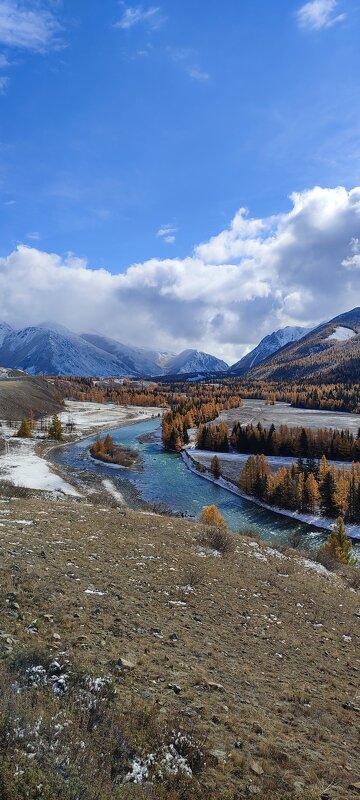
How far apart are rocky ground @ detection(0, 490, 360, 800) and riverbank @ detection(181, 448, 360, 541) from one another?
4564cm

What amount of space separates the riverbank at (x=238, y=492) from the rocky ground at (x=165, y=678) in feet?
150

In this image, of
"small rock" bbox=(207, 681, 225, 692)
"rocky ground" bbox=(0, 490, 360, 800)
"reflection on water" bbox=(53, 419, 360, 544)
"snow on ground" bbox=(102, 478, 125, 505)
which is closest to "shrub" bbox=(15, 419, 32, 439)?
"reflection on water" bbox=(53, 419, 360, 544)

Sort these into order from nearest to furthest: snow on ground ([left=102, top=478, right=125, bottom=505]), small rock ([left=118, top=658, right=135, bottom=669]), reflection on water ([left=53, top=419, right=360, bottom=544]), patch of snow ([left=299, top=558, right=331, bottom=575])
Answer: small rock ([left=118, top=658, right=135, bottom=669])
patch of snow ([left=299, top=558, right=331, bottom=575])
reflection on water ([left=53, top=419, right=360, bottom=544])
snow on ground ([left=102, top=478, right=125, bottom=505])

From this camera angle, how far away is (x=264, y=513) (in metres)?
67.8

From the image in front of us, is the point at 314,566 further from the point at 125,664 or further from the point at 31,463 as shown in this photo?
the point at 31,463

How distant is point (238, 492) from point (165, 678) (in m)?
71.6

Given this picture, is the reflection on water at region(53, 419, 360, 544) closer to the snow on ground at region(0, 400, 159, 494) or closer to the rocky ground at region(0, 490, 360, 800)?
the snow on ground at region(0, 400, 159, 494)

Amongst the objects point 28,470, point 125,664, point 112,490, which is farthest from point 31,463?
point 125,664

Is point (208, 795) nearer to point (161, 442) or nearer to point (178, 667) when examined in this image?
point (178, 667)

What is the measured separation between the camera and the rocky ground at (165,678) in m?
6.82

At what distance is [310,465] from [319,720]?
245 feet

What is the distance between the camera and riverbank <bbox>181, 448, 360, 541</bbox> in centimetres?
6278

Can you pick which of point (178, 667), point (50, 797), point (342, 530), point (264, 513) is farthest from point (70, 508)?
point (264, 513)

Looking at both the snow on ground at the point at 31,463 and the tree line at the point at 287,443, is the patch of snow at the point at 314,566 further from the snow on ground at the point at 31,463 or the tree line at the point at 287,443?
the tree line at the point at 287,443
